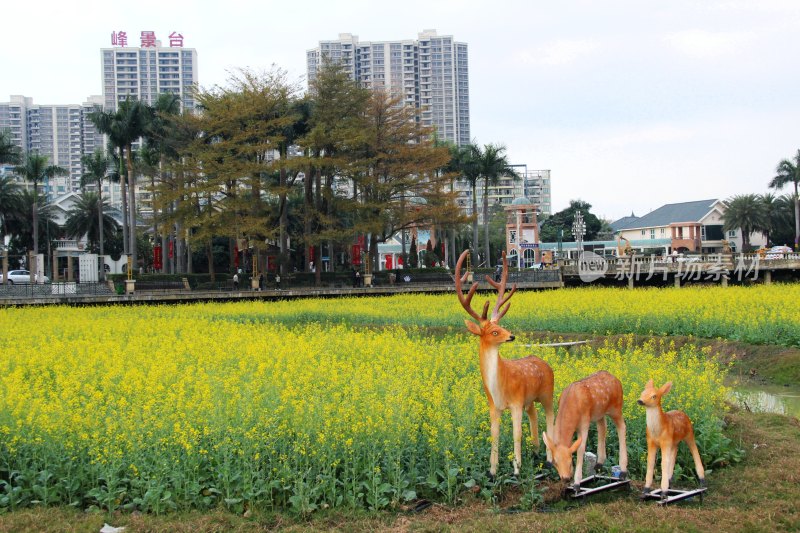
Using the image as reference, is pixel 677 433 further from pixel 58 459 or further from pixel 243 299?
pixel 243 299

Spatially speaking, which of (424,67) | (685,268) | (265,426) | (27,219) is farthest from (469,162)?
(424,67)

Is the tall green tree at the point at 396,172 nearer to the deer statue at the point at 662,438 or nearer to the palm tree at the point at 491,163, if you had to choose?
the palm tree at the point at 491,163

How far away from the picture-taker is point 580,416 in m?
7.74

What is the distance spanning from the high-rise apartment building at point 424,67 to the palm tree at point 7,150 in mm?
95641

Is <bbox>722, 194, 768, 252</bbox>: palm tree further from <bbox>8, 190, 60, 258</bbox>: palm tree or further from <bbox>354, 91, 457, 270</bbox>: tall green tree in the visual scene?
<bbox>8, 190, 60, 258</bbox>: palm tree

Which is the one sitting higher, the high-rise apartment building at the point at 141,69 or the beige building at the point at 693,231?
the high-rise apartment building at the point at 141,69

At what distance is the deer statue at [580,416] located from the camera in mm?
7664

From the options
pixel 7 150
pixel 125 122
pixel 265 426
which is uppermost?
pixel 125 122

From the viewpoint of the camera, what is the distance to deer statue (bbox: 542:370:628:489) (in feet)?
25.1

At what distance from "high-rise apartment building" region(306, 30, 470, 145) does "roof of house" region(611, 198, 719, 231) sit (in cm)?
6292

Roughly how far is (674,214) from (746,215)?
1177cm

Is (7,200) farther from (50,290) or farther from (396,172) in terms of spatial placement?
(396,172)

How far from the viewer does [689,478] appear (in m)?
9.04

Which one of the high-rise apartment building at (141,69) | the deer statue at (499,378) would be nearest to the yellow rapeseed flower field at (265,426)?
the deer statue at (499,378)
